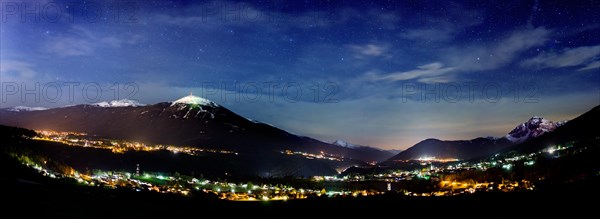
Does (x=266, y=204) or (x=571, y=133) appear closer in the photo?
(x=266, y=204)

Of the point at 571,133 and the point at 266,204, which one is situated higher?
the point at 571,133

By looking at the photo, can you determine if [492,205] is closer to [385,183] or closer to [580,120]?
[385,183]

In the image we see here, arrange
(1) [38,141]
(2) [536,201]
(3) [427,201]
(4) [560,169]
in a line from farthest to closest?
(1) [38,141], (4) [560,169], (3) [427,201], (2) [536,201]

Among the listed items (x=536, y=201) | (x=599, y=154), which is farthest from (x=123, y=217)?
(x=599, y=154)

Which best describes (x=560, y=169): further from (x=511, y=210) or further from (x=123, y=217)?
(x=123, y=217)

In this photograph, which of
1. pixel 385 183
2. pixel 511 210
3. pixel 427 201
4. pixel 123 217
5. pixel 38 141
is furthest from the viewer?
pixel 38 141

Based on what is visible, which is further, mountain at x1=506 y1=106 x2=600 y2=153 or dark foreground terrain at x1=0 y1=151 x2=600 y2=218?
mountain at x1=506 y1=106 x2=600 y2=153

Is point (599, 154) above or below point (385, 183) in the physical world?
above

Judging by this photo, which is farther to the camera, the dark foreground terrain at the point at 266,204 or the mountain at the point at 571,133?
the mountain at the point at 571,133

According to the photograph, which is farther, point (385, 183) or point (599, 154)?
point (385, 183)
